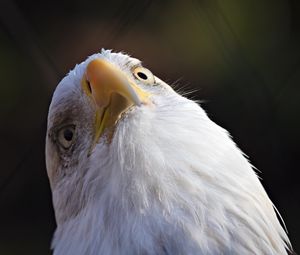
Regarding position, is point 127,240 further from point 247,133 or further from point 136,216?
point 247,133

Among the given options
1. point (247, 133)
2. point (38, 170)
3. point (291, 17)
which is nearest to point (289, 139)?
point (247, 133)

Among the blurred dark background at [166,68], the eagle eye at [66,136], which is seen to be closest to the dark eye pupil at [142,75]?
the eagle eye at [66,136]

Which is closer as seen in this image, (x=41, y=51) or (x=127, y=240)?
(x=127, y=240)

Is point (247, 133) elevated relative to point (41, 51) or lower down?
lower down

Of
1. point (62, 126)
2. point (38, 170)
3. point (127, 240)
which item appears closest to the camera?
point (127, 240)

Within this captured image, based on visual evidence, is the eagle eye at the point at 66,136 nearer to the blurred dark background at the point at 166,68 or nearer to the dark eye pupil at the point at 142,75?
the dark eye pupil at the point at 142,75

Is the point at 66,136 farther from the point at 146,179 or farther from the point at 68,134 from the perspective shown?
the point at 146,179

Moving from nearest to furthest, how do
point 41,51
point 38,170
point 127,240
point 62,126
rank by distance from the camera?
point 127,240, point 62,126, point 41,51, point 38,170

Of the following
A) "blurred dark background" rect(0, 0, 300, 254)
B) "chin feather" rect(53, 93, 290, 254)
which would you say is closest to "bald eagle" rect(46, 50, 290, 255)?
"chin feather" rect(53, 93, 290, 254)
